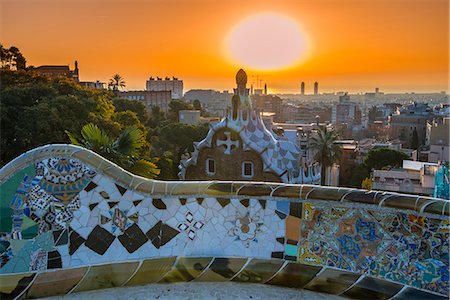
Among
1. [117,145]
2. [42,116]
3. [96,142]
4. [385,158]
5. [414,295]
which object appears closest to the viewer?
[414,295]

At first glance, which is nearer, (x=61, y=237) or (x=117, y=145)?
(x=61, y=237)

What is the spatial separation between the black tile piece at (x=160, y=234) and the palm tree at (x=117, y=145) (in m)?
3.64

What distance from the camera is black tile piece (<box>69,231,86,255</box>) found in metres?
2.79

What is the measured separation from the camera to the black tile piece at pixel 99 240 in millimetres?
2822

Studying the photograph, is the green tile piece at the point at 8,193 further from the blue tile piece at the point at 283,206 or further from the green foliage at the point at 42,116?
the green foliage at the point at 42,116

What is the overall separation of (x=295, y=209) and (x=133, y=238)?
3.47 feet

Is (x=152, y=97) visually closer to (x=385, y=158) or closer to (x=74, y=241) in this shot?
(x=385, y=158)

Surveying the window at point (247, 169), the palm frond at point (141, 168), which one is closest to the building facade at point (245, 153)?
the window at point (247, 169)

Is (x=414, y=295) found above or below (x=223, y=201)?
below

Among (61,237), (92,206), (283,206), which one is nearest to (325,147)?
(283,206)

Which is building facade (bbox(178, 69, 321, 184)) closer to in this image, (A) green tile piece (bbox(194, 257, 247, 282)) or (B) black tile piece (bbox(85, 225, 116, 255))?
(A) green tile piece (bbox(194, 257, 247, 282))

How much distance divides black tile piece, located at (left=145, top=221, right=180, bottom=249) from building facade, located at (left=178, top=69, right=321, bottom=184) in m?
9.70

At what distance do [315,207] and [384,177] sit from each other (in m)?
20.1

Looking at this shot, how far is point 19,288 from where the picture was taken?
265cm
